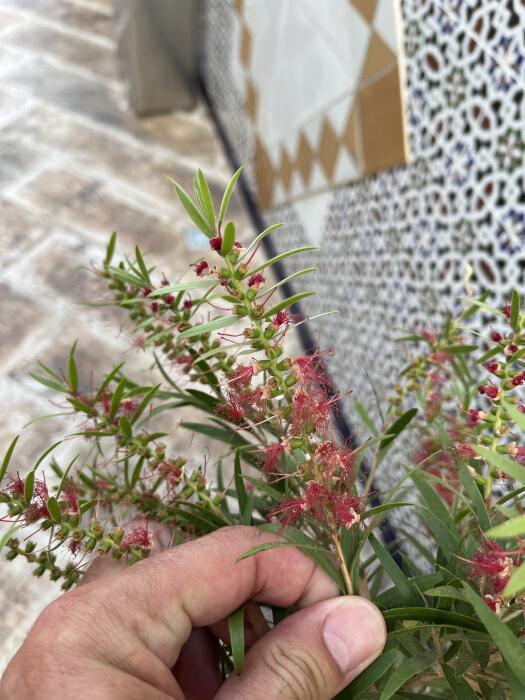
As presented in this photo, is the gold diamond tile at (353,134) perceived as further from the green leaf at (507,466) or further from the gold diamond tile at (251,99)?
the green leaf at (507,466)

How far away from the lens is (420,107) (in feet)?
3.48

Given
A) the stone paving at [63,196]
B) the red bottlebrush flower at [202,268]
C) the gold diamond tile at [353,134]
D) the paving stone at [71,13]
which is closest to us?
the red bottlebrush flower at [202,268]

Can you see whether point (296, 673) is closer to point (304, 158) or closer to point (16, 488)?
point (16, 488)

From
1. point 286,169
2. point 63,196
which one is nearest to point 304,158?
point 286,169

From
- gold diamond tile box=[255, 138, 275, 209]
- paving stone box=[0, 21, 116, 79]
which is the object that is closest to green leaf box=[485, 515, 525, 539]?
gold diamond tile box=[255, 138, 275, 209]

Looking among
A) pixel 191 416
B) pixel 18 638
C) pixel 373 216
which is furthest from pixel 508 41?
pixel 18 638

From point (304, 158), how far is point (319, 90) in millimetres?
203

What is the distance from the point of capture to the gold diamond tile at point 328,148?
145 centimetres

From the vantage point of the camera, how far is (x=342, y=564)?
0.43 meters

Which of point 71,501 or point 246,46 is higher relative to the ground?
point 246,46

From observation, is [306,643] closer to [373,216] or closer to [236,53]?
[373,216]

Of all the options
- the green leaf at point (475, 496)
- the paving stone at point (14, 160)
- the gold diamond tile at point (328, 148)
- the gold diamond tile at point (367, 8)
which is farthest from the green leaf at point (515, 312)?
the paving stone at point (14, 160)

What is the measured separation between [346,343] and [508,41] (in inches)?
31.1

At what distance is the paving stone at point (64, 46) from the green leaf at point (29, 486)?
253 cm
